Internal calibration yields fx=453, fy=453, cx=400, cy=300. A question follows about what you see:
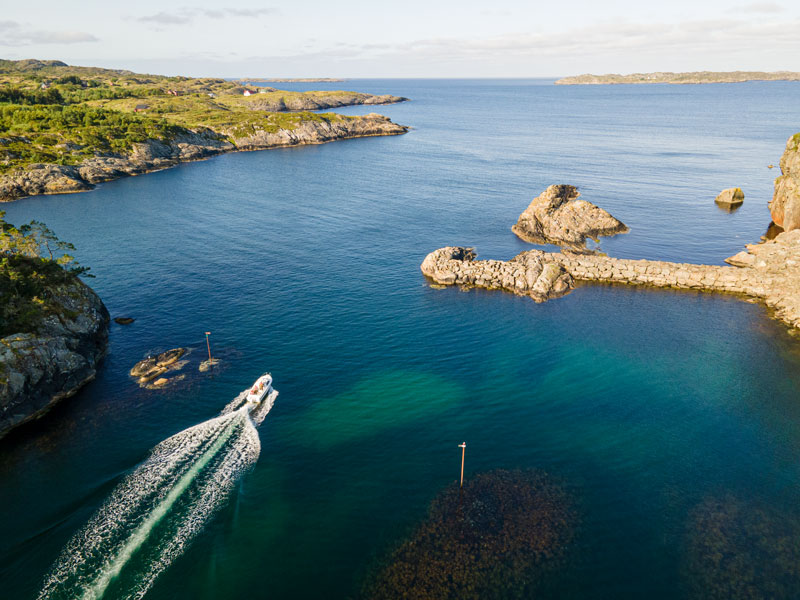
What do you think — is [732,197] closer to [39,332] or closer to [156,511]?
[156,511]

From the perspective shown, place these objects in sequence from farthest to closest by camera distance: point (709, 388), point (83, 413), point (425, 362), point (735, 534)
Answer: point (425, 362), point (709, 388), point (83, 413), point (735, 534)

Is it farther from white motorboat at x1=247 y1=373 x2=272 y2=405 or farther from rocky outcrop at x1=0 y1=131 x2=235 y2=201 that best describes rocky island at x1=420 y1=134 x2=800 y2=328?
rocky outcrop at x1=0 y1=131 x2=235 y2=201

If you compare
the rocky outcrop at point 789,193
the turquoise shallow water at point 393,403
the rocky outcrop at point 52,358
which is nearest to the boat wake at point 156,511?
the turquoise shallow water at point 393,403

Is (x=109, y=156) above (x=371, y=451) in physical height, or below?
above

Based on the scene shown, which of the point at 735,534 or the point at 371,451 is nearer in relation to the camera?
the point at 735,534

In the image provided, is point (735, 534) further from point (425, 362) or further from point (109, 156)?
point (109, 156)

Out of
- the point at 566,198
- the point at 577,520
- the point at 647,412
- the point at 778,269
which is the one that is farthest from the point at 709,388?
the point at 566,198

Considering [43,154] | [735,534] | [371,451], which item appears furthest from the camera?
[43,154]

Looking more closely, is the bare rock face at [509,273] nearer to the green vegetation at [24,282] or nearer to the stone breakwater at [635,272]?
the stone breakwater at [635,272]
